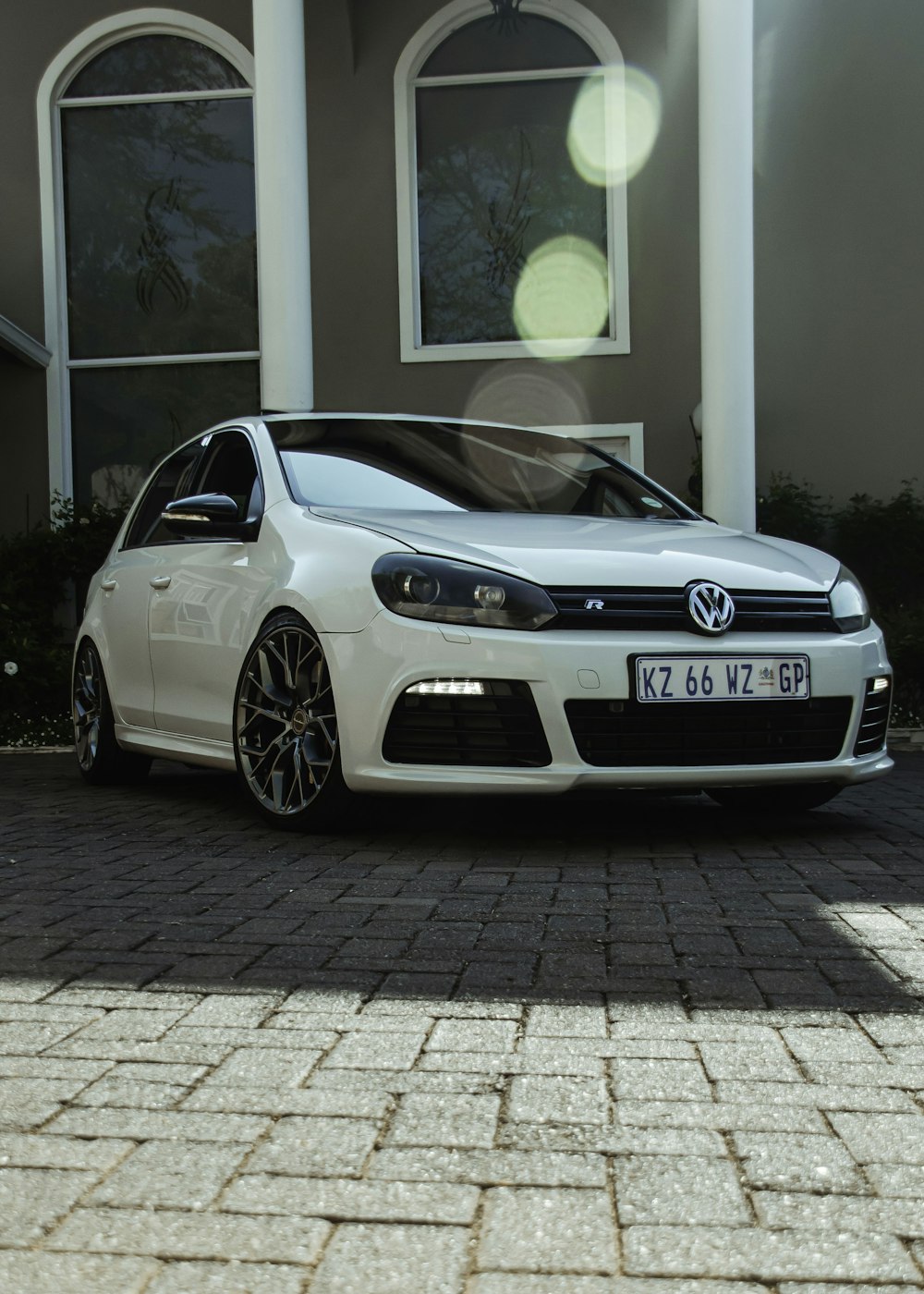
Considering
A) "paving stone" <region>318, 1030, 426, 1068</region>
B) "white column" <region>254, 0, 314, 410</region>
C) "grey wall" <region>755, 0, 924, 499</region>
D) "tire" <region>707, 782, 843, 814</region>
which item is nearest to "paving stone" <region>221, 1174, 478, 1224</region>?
"paving stone" <region>318, 1030, 426, 1068</region>

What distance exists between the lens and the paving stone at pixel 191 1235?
1.71 metres

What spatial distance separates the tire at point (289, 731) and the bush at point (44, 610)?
4881 millimetres

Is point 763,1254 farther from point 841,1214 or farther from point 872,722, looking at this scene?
point 872,722

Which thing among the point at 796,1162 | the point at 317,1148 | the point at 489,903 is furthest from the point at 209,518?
the point at 796,1162

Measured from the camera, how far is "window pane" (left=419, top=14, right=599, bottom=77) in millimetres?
12359

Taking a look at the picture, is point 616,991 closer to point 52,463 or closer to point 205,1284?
point 205,1284

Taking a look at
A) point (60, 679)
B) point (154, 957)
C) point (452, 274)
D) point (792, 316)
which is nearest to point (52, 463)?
point (60, 679)

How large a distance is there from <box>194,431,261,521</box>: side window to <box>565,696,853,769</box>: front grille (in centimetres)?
188

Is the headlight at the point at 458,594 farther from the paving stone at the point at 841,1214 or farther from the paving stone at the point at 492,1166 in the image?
the paving stone at the point at 841,1214

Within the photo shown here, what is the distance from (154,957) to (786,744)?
2328 millimetres

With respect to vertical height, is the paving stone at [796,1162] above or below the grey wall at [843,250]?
below

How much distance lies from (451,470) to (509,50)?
795 cm

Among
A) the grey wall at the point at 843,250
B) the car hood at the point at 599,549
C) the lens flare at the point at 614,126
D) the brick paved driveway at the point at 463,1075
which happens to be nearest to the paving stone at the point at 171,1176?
the brick paved driveway at the point at 463,1075

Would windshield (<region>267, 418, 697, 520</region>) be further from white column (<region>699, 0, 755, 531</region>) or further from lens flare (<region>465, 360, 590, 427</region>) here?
lens flare (<region>465, 360, 590, 427</region>)
